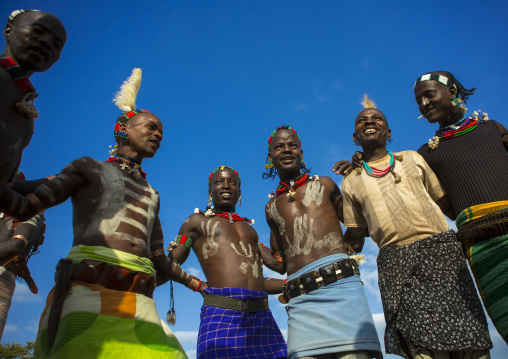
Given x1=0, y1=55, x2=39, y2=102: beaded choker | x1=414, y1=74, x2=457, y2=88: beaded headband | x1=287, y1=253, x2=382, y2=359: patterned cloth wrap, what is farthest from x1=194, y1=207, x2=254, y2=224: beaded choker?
x1=0, y1=55, x2=39, y2=102: beaded choker

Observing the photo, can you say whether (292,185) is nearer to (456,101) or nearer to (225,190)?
(225,190)

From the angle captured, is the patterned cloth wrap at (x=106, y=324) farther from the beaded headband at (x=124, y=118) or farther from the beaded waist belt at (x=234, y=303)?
the beaded headband at (x=124, y=118)

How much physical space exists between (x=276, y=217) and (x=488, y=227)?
2.16 m

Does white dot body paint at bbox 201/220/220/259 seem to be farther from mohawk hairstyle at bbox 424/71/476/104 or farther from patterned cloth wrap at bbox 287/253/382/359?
mohawk hairstyle at bbox 424/71/476/104

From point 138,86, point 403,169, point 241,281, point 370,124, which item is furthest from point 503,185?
point 138,86

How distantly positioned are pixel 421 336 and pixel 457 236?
0.88 meters

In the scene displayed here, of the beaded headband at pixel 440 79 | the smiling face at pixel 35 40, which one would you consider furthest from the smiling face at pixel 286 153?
the smiling face at pixel 35 40

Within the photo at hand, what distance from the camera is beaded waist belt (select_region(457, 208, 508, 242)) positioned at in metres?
2.96

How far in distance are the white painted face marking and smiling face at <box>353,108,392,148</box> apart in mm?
1231

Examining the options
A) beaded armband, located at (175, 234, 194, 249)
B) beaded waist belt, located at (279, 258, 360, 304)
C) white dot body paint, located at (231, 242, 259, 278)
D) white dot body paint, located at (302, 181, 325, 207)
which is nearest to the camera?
beaded waist belt, located at (279, 258, 360, 304)

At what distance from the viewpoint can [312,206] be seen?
429 centimetres

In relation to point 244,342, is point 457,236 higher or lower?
higher

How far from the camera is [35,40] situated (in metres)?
2.63

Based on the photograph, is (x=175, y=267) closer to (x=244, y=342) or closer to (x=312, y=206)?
(x=244, y=342)
